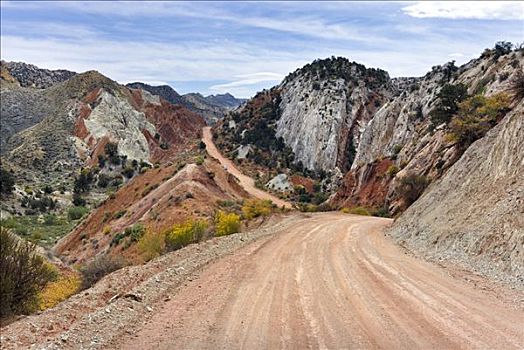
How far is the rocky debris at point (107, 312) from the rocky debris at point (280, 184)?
56.0 metres

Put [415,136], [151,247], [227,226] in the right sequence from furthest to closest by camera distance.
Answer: [415,136] < [227,226] < [151,247]

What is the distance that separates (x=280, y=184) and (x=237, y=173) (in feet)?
30.3

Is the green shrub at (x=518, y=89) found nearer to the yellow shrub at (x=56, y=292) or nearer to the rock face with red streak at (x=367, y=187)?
the rock face with red streak at (x=367, y=187)

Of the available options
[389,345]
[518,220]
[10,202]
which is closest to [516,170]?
[518,220]

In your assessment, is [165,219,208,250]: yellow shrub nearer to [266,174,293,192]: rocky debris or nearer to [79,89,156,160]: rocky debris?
[266,174,293,192]: rocky debris

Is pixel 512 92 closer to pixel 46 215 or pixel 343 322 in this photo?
pixel 343 322

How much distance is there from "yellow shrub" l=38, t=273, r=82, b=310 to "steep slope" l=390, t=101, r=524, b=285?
41.9 feet

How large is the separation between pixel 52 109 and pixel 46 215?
151 ft

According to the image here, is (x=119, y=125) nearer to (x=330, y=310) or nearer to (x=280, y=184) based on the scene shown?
(x=280, y=184)

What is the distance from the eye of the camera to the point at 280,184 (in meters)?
73.8

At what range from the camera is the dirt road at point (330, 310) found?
8.33m

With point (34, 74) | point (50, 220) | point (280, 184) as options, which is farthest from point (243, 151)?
point (34, 74)

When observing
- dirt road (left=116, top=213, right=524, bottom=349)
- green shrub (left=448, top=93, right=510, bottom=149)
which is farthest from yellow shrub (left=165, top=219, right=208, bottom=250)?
green shrub (left=448, top=93, right=510, bottom=149)

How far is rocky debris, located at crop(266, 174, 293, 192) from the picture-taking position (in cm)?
7231
